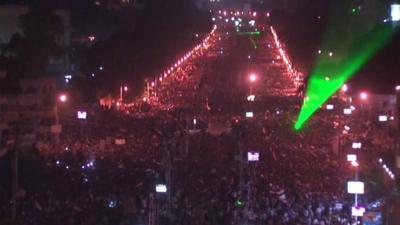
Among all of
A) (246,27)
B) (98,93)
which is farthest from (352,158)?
(246,27)

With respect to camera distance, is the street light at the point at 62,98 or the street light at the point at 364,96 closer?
the street light at the point at 62,98

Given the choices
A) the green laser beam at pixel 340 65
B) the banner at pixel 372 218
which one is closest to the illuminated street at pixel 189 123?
the banner at pixel 372 218

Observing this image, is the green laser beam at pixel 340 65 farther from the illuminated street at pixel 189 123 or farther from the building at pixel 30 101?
the building at pixel 30 101

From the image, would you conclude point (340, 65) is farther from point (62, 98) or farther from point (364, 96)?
point (62, 98)

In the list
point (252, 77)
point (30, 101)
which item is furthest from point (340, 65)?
point (30, 101)

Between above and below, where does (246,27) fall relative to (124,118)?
above

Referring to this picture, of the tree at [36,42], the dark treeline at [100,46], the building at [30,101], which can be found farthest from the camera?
the dark treeline at [100,46]

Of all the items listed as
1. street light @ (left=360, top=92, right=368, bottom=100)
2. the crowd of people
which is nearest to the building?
the crowd of people

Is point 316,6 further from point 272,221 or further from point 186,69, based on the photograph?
point 272,221

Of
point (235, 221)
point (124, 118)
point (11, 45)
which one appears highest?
point (11, 45)
